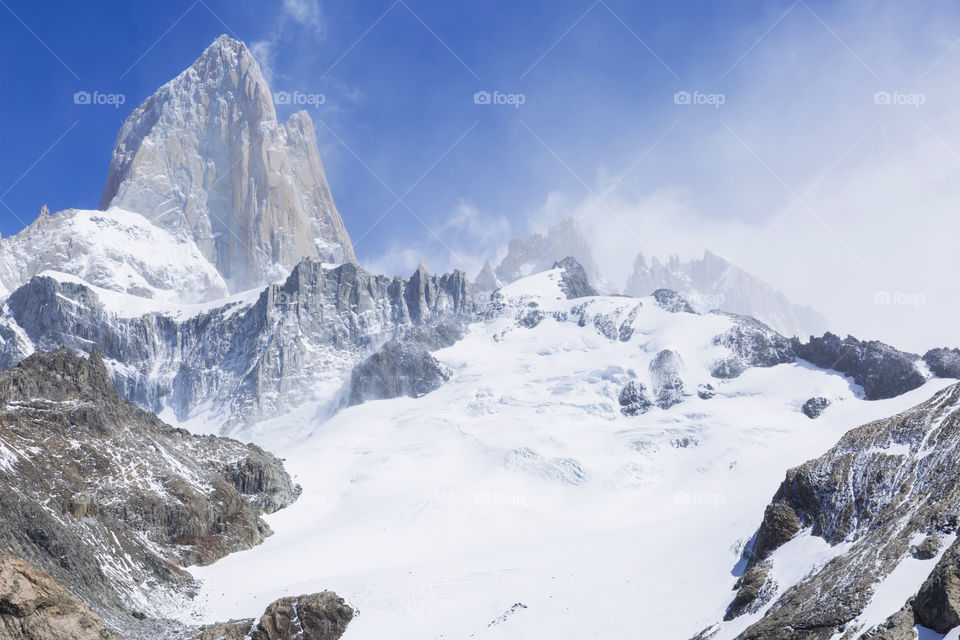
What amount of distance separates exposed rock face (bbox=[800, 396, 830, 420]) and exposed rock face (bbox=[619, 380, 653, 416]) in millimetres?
33830

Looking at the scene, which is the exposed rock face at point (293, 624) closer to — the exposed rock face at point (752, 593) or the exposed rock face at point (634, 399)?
the exposed rock face at point (752, 593)

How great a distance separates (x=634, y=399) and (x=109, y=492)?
4828 inches

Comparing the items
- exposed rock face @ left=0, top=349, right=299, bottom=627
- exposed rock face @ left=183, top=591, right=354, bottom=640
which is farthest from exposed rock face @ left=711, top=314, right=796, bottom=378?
exposed rock face @ left=183, top=591, right=354, bottom=640

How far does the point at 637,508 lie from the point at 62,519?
279 feet

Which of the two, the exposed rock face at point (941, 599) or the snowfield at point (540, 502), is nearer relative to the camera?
the exposed rock face at point (941, 599)

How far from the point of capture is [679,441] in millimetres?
153250

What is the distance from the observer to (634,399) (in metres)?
180

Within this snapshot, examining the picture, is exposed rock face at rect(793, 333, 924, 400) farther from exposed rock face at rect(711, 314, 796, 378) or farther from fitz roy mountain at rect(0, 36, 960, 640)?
exposed rock face at rect(711, 314, 796, 378)

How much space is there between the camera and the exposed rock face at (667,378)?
177500 millimetres

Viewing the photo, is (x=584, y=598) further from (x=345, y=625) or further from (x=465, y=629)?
(x=345, y=625)

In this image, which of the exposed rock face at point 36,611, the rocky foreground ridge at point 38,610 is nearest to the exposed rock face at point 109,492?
the rocky foreground ridge at point 38,610

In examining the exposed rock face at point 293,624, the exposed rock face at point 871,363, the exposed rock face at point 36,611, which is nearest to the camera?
the exposed rock face at point 36,611

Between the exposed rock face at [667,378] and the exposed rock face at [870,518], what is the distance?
116 metres

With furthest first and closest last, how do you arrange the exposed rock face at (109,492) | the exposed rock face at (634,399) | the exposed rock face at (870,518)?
the exposed rock face at (634,399) < the exposed rock face at (109,492) < the exposed rock face at (870,518)
